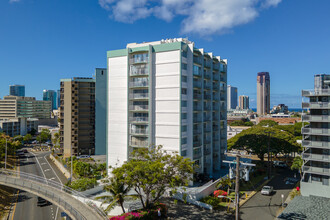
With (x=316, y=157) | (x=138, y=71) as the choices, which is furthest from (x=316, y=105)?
(x=138, y=71)

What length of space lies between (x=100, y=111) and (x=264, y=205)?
59.8 meters

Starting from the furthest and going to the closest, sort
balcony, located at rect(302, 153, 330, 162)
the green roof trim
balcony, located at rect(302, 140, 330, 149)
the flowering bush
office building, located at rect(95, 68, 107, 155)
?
office building, located at rect(95, 68, 107, 155), the green roof trim, balcony, located at rect(302, 140, 330, 149), balcony, located at rect(302, 153, 330, 162), the flowering bush

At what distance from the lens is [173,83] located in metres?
47.0

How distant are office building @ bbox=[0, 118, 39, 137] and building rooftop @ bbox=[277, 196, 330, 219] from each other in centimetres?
13171

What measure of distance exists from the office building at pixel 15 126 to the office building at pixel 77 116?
5667 cm

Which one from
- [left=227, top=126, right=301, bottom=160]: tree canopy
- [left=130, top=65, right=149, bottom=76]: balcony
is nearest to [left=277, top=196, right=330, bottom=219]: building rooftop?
[left=227, top=126, right=301, bottom=160]: tree canopy

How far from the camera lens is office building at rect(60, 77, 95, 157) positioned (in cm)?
8594

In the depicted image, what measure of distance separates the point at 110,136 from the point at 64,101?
1682 inches

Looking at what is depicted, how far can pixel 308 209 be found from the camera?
33.3 metres

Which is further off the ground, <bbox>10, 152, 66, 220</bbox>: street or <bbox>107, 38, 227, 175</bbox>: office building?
<bbox>107, 38, 227, 175</bbox>: office building

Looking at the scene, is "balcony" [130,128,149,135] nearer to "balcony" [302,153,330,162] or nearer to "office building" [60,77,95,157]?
"balcony" [302,153,330,162]

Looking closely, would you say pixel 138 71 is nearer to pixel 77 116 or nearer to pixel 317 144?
pixel 317 144

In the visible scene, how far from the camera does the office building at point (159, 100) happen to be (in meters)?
47.1

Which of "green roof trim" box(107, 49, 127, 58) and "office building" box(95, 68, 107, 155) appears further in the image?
"office building" box(95, 68, 107, 155)
